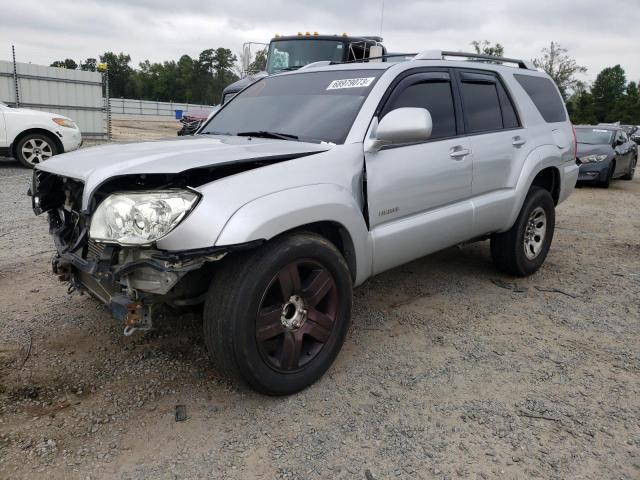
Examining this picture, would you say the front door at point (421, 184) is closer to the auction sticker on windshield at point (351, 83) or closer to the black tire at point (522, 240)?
the auction sticker on windshield at point (351, 83)

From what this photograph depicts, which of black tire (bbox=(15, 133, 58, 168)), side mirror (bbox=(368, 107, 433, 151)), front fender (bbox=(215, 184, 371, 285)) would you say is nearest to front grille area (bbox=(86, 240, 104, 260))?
front fender (bbox=(215, 184, 371, 285))

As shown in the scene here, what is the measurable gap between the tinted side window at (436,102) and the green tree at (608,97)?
66056mm

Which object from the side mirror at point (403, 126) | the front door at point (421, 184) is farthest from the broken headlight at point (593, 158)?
the side mirror at point (403, 126)

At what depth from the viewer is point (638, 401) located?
9.07 ft

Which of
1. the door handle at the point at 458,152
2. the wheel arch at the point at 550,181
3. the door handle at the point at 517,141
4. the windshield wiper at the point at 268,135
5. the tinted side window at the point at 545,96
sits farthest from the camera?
the wheel arch at the point at 550,181

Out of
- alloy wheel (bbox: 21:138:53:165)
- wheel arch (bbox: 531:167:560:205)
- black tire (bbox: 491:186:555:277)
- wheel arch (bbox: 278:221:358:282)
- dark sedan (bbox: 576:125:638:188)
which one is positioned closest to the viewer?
wheel arch (bbox: 278:221:358:282)

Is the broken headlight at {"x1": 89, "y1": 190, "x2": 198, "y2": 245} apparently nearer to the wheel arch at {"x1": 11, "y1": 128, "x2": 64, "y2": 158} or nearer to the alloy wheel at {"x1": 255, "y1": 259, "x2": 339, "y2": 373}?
the alloy wheel at {"x1": 255, "y1": 259, "x2": 339, "y2": 373}

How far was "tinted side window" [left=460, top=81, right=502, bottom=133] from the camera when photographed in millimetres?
3910

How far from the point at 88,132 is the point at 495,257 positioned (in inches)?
576

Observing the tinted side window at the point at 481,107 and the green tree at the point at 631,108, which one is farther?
the green tree at the point at 631,108

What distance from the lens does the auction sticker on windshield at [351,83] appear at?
3334 mm

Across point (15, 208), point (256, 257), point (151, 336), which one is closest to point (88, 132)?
point (15, 208)

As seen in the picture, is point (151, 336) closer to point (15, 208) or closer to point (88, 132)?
point (15, 208)

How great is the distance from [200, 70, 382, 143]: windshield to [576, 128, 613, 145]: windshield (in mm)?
11286
